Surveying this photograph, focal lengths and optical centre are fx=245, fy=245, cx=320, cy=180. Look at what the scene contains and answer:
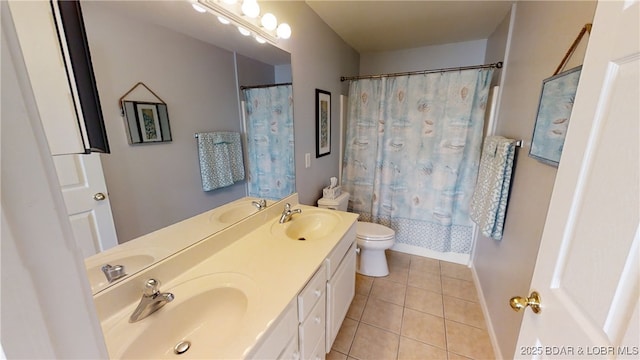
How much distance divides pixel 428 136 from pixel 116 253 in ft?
7.99

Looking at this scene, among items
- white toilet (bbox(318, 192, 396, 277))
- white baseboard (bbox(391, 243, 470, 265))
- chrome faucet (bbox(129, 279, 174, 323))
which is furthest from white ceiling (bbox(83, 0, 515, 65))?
white baseboard (bbox(391, 243, 470, 265))

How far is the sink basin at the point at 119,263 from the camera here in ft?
2.54

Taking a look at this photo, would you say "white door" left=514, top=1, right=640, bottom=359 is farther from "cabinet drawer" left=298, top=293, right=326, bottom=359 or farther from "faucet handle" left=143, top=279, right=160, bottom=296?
"faucet handle" left=143, top=279, right=160, bottom=296

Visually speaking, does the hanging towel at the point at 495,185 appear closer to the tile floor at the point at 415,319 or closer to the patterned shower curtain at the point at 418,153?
the patterned shower curtain at the point at 418,153

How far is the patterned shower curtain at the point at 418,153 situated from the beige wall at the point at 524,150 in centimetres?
37

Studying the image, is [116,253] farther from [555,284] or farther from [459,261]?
[459,261]

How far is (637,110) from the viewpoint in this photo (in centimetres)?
45

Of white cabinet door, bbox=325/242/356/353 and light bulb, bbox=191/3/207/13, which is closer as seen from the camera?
light bulb, bbox=191/3/207/13

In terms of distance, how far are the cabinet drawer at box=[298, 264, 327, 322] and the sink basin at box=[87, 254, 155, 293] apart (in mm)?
594

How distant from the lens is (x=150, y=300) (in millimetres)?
825

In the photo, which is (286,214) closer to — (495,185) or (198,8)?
(198,8)

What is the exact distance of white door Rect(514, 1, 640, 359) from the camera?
1.48 ft

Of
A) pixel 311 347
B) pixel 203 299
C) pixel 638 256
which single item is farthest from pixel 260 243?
pixel 638 256

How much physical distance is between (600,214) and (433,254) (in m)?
2.34
